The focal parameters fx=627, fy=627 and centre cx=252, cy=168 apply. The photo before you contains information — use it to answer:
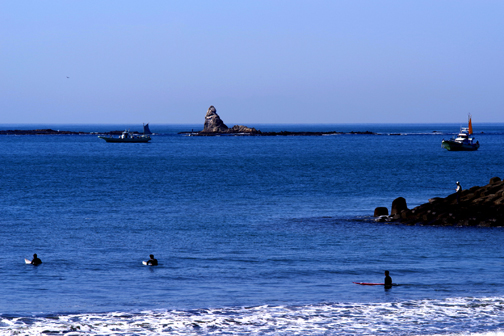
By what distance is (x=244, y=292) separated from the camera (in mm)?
26125

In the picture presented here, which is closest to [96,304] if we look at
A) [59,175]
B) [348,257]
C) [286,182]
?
[348,257]

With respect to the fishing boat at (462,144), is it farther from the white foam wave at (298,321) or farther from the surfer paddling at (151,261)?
the white foam wave at (298,321)

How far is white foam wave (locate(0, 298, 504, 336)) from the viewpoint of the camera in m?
20.9

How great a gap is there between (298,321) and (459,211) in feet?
78.6

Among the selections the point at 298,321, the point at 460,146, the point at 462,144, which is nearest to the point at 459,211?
the point at 298,321

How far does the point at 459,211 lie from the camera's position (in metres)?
42.4

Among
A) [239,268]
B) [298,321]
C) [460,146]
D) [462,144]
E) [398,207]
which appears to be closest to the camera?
[298,321]

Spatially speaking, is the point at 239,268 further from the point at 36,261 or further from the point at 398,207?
the point at 398,207

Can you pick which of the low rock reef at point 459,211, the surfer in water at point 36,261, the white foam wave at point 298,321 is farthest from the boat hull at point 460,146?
the surfer in water at point 36,261

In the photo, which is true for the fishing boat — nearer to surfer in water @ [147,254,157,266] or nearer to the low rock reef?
the low rock reef

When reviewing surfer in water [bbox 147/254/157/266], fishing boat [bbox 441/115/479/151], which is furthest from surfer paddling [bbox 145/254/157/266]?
fishing boat [bbox 441/115/479/151]

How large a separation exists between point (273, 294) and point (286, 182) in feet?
175

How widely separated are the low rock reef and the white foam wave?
710 inches

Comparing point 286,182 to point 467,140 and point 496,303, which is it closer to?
point 496,303
